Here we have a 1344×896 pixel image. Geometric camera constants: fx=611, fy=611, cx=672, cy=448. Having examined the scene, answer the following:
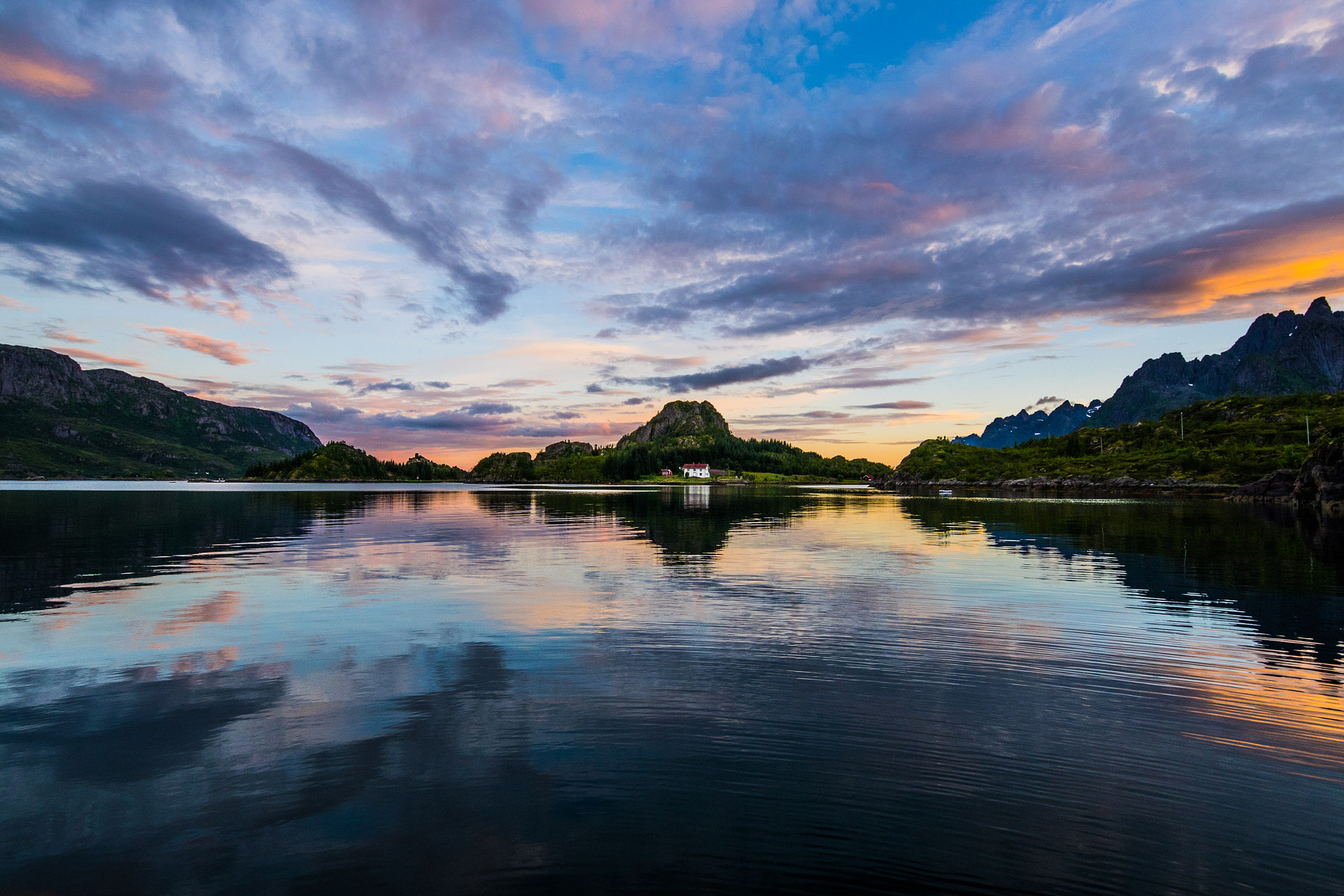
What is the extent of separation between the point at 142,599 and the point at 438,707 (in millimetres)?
21682

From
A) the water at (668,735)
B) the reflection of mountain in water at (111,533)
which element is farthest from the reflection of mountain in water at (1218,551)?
the reflection of mountain in water at (111,533)

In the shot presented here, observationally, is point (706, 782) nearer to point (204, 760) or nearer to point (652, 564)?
point (204, 760)

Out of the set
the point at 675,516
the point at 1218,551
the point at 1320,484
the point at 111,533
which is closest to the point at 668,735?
the point at 1218,551

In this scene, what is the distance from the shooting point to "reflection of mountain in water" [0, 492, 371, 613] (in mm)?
33062

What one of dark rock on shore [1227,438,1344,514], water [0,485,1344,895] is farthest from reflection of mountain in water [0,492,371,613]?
dark rock on shore [1227,438,1344,514]

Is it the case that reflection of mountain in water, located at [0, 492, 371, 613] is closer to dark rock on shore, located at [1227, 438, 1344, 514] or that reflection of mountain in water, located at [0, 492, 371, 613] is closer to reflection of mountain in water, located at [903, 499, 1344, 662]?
reflection of mountain in water, located at [903, 499, 1344, 662]

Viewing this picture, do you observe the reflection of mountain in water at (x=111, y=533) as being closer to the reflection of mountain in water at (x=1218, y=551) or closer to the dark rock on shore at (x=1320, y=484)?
the reflection of mountain in water at (x=1218, y=551)

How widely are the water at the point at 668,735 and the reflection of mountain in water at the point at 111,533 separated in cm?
148

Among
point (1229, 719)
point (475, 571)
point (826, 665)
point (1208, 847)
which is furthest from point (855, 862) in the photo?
point (475, 571)

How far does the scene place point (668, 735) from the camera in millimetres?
13461

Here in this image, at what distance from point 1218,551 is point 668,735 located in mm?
51575

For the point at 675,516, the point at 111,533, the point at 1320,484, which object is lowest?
the point at 675,516

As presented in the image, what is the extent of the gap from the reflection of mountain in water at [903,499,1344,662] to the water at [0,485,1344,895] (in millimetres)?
496

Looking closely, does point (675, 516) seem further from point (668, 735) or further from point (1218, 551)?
point (668, 735)
